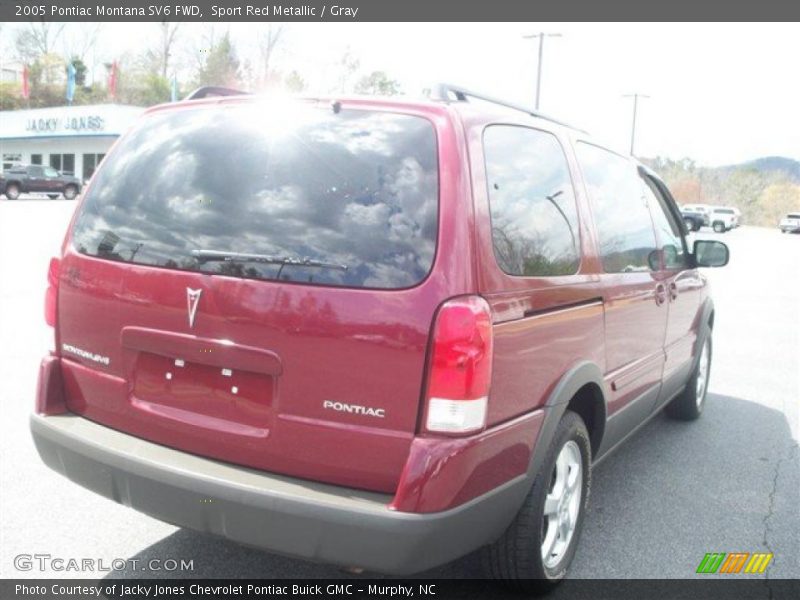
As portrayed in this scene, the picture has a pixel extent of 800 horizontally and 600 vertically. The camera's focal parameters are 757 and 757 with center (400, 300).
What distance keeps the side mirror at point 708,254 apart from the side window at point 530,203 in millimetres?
2226

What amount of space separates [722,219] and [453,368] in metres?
57.9

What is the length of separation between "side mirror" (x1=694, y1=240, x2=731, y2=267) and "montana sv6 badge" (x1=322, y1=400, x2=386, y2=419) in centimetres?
356

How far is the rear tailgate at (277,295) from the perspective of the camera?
2.48 meters

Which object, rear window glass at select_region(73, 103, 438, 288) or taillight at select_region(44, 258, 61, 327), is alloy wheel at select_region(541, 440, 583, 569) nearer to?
rear window glass at select_region(73, 103, 438, 288)

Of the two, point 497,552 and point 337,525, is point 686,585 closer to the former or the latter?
point 497,552

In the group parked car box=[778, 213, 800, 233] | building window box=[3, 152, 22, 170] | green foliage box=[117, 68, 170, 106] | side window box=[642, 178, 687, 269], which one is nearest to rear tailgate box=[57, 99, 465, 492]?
side window box=[642, 178, 687, 269]

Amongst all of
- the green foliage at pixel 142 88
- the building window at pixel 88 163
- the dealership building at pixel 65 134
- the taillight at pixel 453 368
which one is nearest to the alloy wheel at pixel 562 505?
the taillight at pixel 453 368

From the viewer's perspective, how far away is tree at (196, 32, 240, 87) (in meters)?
68.4

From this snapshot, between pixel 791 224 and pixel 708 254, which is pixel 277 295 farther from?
A: pixel 791 224

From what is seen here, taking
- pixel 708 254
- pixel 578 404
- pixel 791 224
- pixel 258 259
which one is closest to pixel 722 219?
pixel 791 224

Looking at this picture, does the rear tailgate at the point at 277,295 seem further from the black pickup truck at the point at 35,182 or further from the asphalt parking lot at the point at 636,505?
the black pickup truck at the point at 35,182

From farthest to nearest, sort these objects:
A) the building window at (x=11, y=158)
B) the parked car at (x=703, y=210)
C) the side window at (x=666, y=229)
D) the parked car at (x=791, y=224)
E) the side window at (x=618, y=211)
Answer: the parked car at (x=791, y=224), the building window at (x=11, y=158), the parked car at (x=703, y=210), the side window at (x=666, y=229), the side window at (x=618, y=211)

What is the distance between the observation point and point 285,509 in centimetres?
244

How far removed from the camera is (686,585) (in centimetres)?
331
